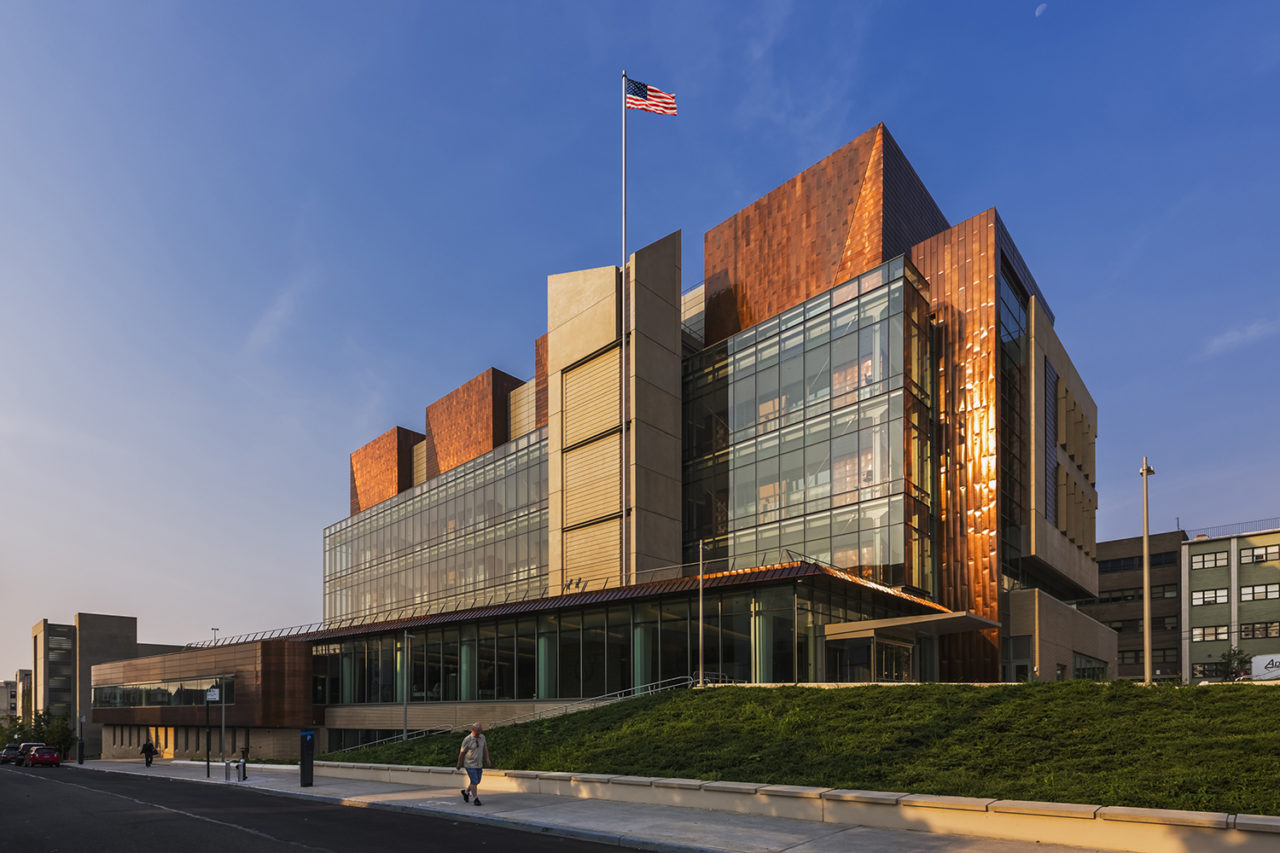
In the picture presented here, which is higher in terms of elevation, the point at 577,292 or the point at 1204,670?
the point at 577,292

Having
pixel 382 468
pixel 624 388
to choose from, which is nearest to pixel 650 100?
pixel 624 388

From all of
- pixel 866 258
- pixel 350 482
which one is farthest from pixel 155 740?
pixel 866 258

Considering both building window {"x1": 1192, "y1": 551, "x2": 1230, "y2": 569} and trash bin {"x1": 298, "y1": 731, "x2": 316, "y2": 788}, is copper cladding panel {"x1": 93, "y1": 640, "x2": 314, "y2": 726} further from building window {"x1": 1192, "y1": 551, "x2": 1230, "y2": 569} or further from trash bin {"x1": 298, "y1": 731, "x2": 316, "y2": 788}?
building window {"x1": 1192, "y1": 551, "x2": 1230, "y2": 569}

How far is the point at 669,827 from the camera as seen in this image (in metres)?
16.2

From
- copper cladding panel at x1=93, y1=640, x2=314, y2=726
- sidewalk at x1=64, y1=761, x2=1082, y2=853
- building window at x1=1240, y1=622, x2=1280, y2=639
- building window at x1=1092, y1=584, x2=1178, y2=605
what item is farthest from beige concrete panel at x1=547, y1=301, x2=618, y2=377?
building window at x1=1240, y1=622, x2=1280, y2=639

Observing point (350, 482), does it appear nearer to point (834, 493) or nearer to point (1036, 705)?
point (834, 493)

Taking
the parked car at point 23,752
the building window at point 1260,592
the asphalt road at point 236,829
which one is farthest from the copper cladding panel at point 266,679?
the building window at point 1260,592

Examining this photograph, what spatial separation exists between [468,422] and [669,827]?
189 ft

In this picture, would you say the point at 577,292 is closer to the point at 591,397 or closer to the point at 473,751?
the point at 591,397

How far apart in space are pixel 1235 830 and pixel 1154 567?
98804 millimetres

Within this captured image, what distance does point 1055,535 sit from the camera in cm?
5184

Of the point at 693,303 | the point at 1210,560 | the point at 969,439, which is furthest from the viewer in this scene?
the point at 1210,560

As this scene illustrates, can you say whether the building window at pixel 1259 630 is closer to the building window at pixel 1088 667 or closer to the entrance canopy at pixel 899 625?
the building window at pixel 1088 667

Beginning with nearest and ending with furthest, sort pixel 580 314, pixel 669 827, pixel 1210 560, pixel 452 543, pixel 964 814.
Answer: pixel 964 814
pixel 669 827
pixel 580 314
pixel 452 543
pixel 1210 560
